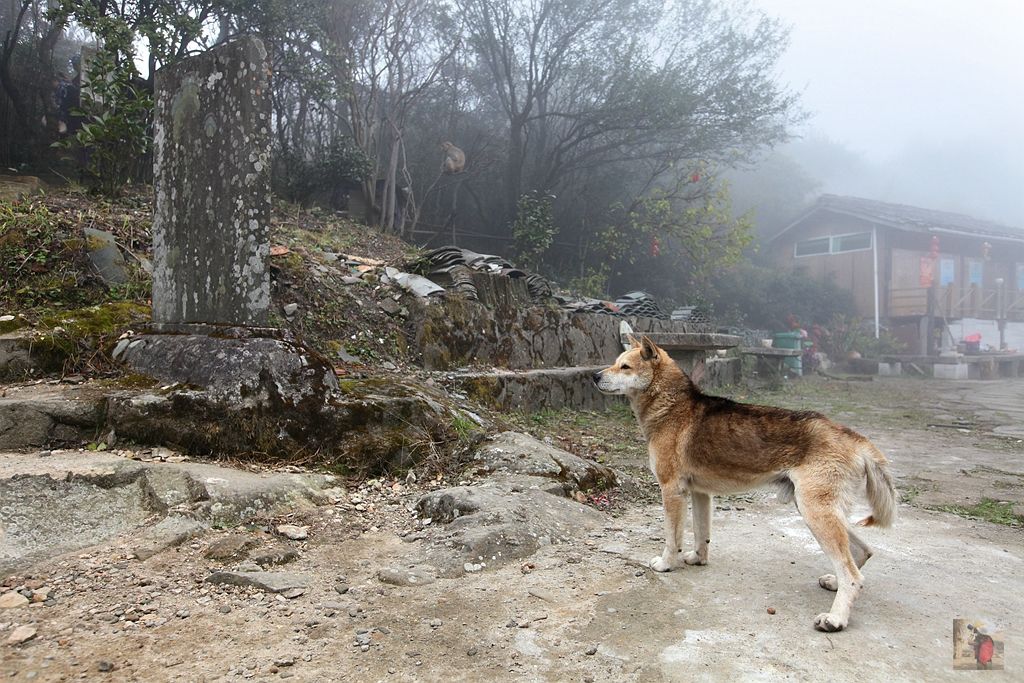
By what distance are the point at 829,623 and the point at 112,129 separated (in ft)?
32.1

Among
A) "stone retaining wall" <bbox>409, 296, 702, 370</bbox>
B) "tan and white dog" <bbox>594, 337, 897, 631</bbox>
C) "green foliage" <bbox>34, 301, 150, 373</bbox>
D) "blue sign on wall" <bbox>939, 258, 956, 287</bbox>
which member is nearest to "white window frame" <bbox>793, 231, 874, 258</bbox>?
"blue sign on wall" <bbox>939, 258, 956, 287</bbox>

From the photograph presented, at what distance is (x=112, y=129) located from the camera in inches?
348

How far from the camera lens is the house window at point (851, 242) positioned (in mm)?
28359

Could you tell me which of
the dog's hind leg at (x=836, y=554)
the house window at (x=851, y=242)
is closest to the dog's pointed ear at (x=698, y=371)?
the dog's hind leg at (x=836, y=554)

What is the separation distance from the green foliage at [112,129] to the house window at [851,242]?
27465 millimetres

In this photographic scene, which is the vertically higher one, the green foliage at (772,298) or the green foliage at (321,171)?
the green foliage at (321,171)

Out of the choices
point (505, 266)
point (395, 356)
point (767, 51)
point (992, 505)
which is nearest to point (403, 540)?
point (395, 356)

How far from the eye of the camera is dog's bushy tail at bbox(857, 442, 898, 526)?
10.1ft

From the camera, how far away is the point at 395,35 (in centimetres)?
1564

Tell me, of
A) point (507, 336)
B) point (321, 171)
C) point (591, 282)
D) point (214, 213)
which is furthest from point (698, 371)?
point (214, 213)

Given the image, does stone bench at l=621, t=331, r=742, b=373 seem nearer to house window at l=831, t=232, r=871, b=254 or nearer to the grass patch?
the grass patch

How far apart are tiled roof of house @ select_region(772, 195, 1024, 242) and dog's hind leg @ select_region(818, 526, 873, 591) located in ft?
91.1

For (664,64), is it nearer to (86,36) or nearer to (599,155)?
(599,155)

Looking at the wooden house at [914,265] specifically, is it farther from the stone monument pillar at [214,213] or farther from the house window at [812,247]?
the stone monument pillar at [214,213]
